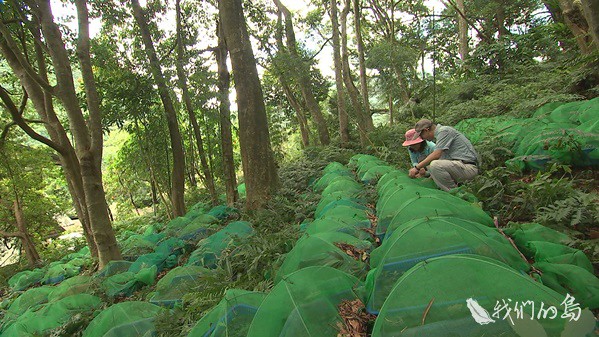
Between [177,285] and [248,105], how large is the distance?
3456 millimetres

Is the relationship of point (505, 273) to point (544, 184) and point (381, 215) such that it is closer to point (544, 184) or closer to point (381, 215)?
point (381, 215)

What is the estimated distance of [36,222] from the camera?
41.2 feet

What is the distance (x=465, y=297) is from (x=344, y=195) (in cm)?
373

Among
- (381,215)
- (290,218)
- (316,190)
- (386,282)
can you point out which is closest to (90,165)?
(290,218)

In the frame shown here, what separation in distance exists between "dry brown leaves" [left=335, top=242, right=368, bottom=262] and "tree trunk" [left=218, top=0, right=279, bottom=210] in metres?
3.14

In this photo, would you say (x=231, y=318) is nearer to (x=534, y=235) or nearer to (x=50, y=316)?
(x=534, y=235)

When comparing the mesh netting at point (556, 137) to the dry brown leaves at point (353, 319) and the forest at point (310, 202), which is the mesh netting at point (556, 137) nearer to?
the forest at point (310, 202)

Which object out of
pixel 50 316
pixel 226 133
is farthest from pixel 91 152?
pixel 226 133

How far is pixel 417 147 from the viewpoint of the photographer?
515 centimetres

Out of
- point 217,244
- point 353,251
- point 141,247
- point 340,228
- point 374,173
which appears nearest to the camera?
point 353,251

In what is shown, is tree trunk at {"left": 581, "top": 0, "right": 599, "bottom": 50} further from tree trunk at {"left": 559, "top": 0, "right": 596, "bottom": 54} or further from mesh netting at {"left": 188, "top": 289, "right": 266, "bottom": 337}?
mesh netting at {"left": 188, "top": 289, "right": 266, "bottom": 337}

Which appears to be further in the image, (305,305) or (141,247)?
(141,247)

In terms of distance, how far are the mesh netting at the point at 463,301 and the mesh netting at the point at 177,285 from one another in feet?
9.37

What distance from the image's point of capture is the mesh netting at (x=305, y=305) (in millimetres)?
2088
